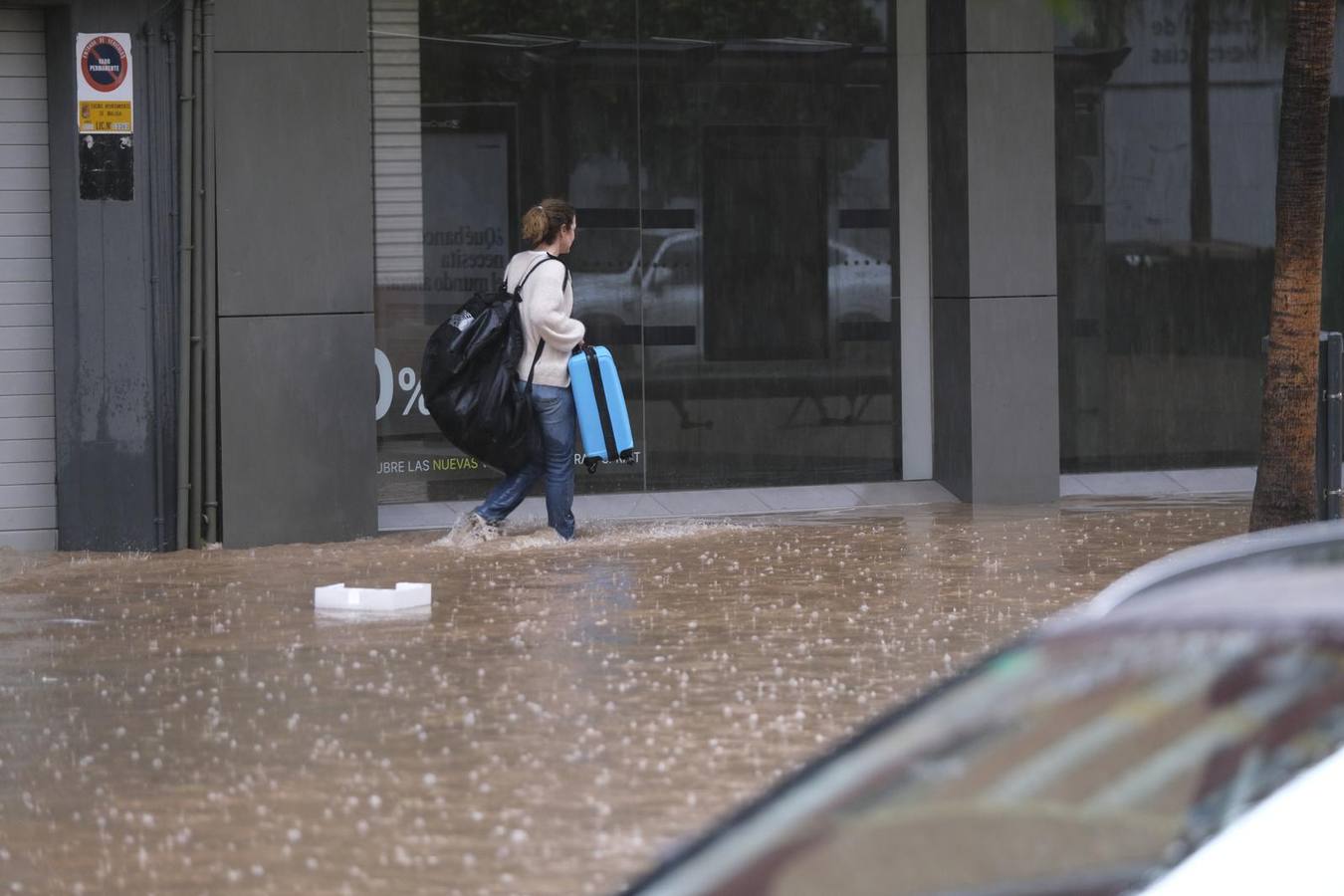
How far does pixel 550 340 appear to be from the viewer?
10.9 m

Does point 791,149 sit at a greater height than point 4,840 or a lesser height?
greater

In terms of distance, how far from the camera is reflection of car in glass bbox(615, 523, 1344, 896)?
2047 mm

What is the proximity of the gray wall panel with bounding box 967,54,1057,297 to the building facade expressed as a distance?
2 centimetres

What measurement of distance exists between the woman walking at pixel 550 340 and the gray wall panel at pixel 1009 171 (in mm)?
3500

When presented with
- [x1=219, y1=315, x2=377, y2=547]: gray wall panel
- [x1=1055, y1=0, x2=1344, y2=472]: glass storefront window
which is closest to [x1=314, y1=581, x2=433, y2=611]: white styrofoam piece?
[x1=219, y1=315, x2=377, y2=547]: gray wall panel

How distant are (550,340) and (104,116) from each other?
3027 millimetres

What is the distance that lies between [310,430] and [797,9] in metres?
4.72

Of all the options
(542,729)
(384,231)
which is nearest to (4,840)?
(542,729)

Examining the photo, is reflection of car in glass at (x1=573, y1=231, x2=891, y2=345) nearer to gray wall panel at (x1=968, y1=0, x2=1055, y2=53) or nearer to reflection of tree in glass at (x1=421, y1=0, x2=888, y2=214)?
reflection of tree in glass at (x1=421, y1=0, x2=888, y2=214)

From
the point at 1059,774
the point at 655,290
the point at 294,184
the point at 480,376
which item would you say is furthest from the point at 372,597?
the point at 1059,774

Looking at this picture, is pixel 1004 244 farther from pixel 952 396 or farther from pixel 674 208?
pixel 674 208

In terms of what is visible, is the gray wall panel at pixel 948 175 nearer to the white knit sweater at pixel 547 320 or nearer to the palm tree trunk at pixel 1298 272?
the white knit sweater at pixel 547 320

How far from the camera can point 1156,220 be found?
14.3m

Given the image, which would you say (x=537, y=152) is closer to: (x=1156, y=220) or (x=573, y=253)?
(x=573, y=253)
